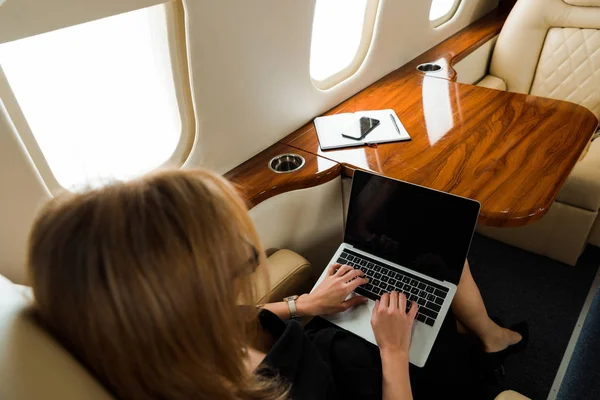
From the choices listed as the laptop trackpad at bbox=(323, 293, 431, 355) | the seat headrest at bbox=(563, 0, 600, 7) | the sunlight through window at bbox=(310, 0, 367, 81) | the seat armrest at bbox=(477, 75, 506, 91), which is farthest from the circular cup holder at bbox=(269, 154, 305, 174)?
the seat headrest at bbox=(563, 0, 600, 7)

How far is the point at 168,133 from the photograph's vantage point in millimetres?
1170

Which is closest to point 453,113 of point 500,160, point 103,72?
point 500,160

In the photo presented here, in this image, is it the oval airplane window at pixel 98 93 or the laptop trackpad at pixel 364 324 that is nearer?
the oval airplane window at pixel 98 93

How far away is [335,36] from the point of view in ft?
5.41

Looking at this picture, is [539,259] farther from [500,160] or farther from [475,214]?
[475,214]

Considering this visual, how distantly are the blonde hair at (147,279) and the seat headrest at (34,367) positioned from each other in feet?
0.07

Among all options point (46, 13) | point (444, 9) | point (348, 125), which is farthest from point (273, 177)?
point (444, 9)

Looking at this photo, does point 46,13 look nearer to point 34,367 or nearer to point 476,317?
point 34,367

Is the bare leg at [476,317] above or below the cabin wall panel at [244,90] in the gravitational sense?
below

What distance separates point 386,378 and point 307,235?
0.66m

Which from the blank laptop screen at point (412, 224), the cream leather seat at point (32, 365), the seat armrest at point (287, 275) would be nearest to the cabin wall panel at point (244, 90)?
the seat armrest at point (287, 275)

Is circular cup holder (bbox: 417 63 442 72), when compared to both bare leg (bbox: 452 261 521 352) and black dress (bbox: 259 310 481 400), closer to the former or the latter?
bare leg (bbox: 452 261 521 352)

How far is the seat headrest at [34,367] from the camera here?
0.48 meters

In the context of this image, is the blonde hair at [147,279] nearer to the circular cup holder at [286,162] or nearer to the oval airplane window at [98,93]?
the oval airplane window at [98,93]
